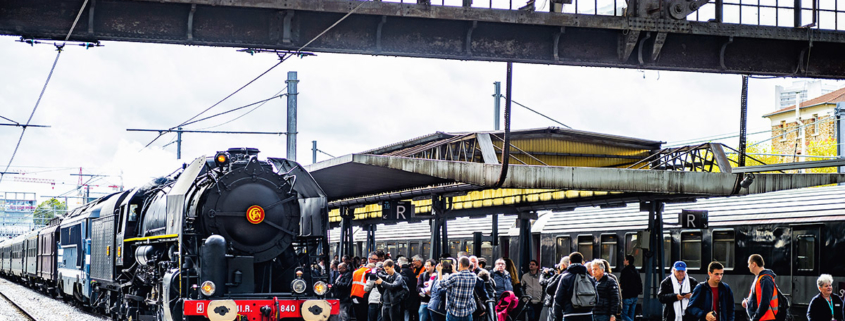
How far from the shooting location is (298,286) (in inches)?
482

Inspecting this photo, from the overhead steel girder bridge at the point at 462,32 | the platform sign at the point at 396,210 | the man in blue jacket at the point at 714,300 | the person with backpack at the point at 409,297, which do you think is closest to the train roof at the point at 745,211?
the overhead steel girder bridge at the point at 462,32

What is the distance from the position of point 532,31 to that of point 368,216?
15.0m

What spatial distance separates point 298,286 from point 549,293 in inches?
132

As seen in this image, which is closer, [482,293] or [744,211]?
[482,293]

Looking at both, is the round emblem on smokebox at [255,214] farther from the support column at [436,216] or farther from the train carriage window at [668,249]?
the train carriage window at [668,249]

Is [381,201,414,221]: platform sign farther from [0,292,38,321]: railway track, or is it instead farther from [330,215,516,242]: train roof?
[0,292,38,321]: railway track

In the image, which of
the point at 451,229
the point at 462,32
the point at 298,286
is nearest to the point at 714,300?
the point at 298,286

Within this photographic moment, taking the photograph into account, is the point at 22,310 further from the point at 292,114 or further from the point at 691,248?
the point at 691,248

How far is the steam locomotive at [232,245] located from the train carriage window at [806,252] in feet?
31.3

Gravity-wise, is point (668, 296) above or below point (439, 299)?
above

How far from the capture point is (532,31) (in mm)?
14133

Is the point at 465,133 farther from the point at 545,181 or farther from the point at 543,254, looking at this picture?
the point at 543,254

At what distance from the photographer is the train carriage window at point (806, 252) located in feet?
56.7

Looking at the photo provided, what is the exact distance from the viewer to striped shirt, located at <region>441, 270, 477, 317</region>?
1191 centimetres
